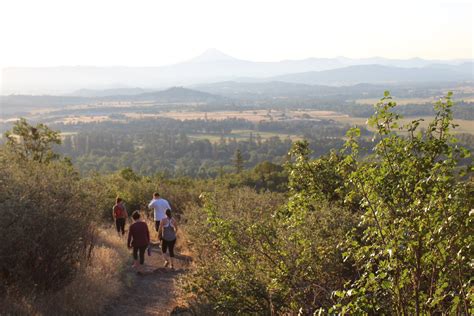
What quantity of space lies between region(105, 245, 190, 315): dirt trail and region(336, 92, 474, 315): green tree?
4243 mm

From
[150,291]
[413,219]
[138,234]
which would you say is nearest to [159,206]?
[138,234]

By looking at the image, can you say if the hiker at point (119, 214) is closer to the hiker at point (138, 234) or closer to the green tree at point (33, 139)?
the hiker at point (138, 234)

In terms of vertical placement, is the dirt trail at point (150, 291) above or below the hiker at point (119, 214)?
below

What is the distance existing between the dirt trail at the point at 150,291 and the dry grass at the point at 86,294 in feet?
0.64

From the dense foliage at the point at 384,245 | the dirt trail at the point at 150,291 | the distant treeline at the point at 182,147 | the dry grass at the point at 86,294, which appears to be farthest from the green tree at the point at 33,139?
the distant treeline at the point at 182,147

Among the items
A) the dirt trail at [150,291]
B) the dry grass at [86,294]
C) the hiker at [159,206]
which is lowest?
the dirt trail at [150,291]

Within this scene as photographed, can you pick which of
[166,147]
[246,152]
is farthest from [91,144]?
[246,152]

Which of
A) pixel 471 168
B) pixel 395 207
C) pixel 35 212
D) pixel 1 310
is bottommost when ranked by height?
pixel 1 310

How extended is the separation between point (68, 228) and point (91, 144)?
95540mm

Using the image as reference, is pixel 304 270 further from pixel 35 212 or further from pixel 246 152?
pixel 246 152

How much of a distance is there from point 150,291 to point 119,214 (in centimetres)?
356

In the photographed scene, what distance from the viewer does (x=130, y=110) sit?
19650cm

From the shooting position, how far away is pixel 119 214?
38.1ft

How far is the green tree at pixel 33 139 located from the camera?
1716cm
